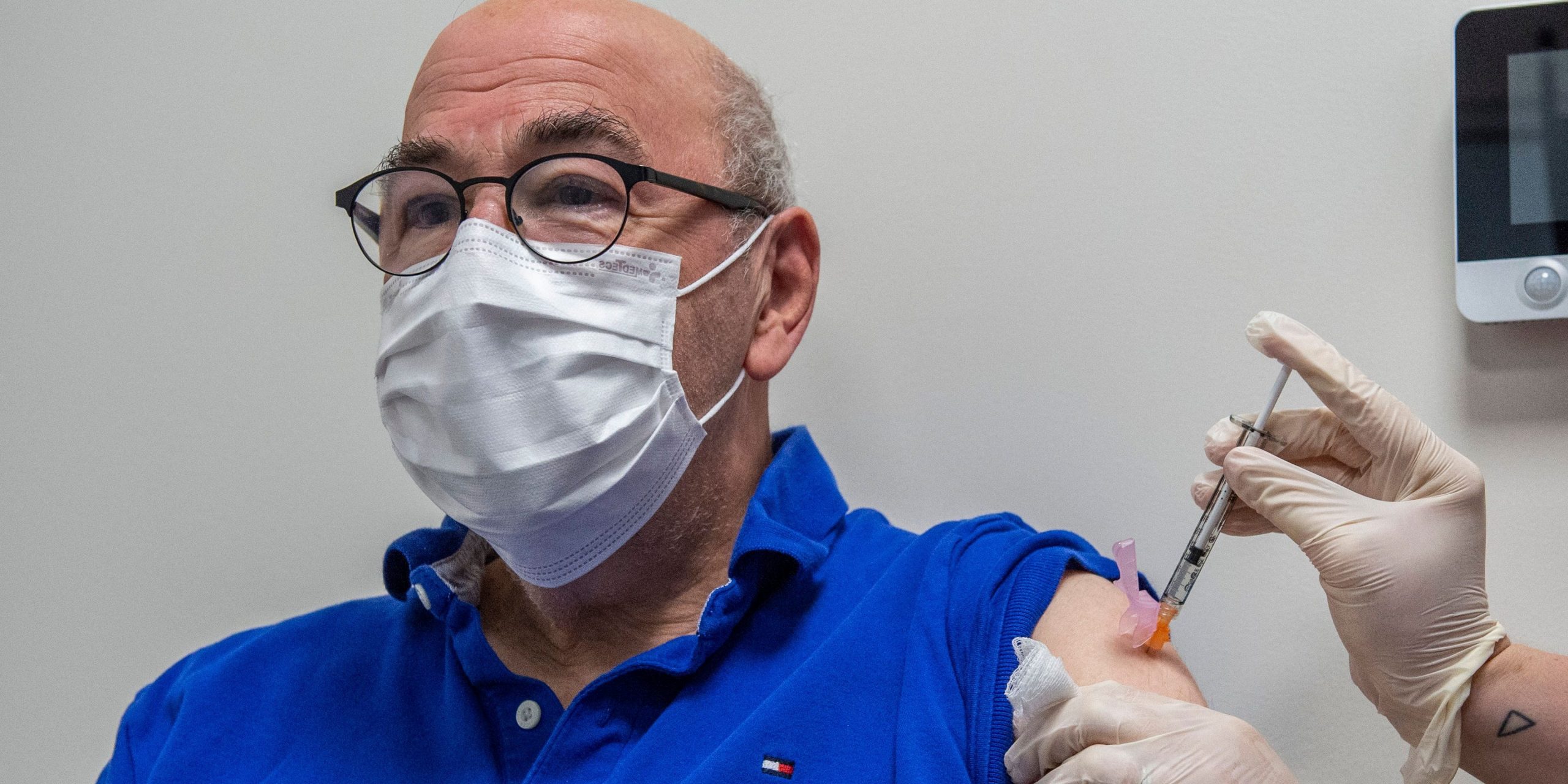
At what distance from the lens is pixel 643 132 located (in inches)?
46.8

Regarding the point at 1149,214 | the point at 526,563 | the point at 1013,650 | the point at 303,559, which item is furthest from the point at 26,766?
the point at 1149,214

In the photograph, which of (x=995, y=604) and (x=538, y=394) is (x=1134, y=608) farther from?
(x=538, y=394)

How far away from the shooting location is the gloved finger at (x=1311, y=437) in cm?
107

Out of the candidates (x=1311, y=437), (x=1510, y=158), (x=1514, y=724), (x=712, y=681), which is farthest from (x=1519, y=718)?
(x=712, y=681)

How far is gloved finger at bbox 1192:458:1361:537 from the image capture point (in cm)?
108

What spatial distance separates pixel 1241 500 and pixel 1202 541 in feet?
0.25

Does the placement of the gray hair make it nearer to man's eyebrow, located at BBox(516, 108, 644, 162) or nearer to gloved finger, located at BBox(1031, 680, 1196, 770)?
man's eyebrow, located at BBox(516, 108, 644, 162)

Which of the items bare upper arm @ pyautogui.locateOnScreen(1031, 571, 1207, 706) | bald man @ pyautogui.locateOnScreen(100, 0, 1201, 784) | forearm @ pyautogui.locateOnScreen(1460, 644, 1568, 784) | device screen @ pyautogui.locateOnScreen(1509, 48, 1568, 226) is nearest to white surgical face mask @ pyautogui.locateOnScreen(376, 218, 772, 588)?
bald man @ pyautogui.locateOnScreen(100, 0, 1201, 784)

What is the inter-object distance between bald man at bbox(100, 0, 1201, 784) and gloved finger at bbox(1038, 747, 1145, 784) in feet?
0.31

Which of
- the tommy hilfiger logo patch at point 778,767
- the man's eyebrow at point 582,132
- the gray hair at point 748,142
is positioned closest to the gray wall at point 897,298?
the gray hair at point 748,142

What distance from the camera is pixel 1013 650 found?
3.29 feet

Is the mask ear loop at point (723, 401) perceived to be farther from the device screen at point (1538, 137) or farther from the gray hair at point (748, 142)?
the device screen at point (1538, 137)

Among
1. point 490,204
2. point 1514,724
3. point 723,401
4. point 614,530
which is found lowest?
point 1514,724

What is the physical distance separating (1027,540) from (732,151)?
1.81 ft
